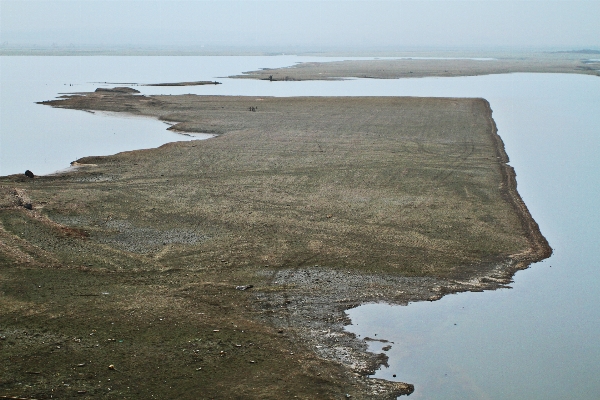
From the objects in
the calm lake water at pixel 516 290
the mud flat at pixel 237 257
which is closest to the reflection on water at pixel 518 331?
the calm lake water at pixel 516 290

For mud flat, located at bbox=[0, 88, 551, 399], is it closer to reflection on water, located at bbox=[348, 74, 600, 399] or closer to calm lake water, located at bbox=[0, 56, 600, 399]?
reflection on water, located at bbox=[348, 74, 600, 399]

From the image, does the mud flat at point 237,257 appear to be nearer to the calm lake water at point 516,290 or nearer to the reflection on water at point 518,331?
the reflection on water at point 518,331

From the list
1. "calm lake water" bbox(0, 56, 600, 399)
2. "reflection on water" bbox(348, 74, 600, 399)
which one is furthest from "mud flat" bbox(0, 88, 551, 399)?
"calm lake water" bbox(0, 56, 600, 399)

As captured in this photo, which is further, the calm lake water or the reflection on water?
the calm lake water

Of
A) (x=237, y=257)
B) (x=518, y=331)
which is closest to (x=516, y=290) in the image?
(x=518, y=331)

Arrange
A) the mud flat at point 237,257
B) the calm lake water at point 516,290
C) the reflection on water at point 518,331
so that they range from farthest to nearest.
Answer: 1. the calm lake water at point 516,290
2. the reflection on water at point 518,331
3. the mud flat at point 237,257

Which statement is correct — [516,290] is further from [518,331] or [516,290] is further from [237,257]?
[237,257]
